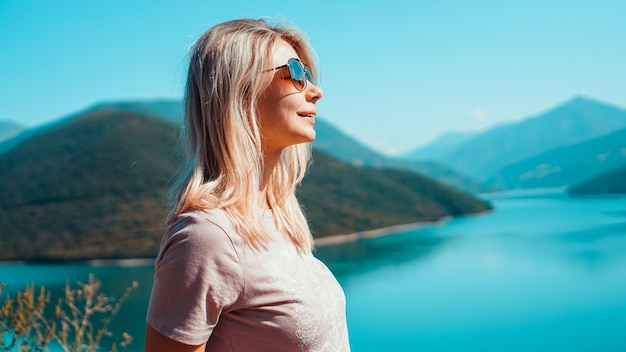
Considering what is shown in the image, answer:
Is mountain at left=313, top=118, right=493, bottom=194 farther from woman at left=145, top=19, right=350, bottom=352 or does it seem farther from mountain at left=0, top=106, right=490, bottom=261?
woman at left=145, top=19, right=350, bottom=352

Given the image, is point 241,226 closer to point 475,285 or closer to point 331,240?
point 475,285

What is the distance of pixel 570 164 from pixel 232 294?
103 metres

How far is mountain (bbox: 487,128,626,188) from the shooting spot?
87125 mm

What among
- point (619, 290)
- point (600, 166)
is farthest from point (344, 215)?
point (600, 166)

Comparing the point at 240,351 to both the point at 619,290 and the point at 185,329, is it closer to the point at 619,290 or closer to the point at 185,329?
the point at 185,329

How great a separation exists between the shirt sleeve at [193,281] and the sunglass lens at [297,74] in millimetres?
327

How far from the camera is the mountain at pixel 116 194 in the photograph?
35.8 metres

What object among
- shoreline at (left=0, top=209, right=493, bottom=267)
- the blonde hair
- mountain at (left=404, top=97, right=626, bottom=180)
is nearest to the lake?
→ shoreline at (left=0, top=209, right=493, bottom=267)

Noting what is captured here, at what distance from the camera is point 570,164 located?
93750 mm

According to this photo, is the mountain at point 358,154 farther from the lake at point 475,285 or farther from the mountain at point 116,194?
the lake at point 475,285

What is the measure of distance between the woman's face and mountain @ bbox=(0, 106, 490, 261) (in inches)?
1227

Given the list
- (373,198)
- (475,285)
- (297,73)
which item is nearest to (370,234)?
(373,198)

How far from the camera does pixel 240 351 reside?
0.83 m

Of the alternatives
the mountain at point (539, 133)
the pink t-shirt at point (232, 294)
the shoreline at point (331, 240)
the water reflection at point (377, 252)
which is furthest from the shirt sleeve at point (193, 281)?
the mountain at point (539, 133)
